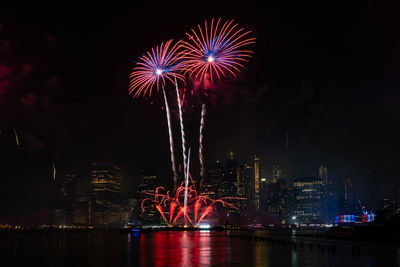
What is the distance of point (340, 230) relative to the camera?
112 meters

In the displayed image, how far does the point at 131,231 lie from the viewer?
172750 mm

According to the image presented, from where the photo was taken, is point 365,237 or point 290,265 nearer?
point 290,265

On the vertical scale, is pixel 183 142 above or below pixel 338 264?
above

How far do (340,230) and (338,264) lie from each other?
7247 cm

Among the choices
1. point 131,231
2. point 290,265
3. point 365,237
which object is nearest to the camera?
point 290,265

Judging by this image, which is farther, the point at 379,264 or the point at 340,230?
the point at 340,230

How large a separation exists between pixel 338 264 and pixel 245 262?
29.4 ft

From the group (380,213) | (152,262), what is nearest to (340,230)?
(380,213)

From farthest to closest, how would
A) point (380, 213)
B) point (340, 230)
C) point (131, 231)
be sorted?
1. point (131, 231)
2. point (380, 213)
3. point (340, 230)

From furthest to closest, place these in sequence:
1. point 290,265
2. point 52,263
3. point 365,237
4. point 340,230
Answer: point 340,230
point 365,237
point 52,263
point 290,265

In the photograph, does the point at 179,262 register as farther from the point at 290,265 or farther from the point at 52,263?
the point at 52,263

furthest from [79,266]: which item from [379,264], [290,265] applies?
[379,264]

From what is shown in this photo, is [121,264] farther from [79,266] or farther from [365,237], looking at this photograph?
[365,237]

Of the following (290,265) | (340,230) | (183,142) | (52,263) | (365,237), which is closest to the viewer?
(290,265)
